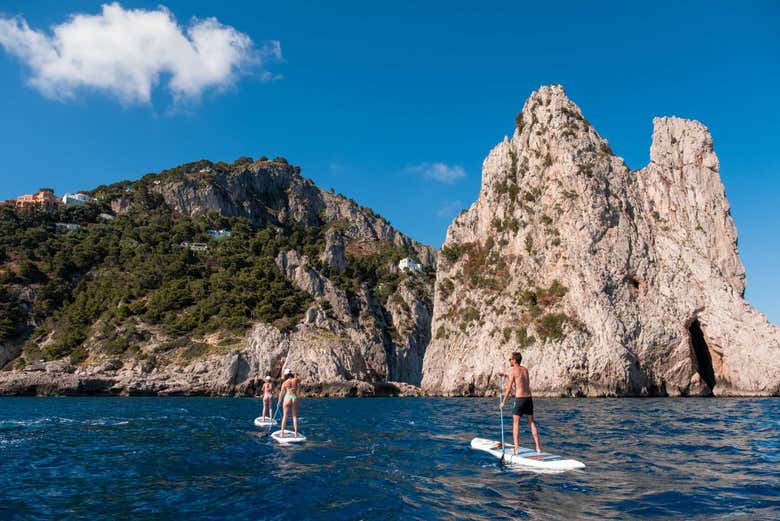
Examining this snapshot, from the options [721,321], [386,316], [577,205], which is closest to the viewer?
[721,321]

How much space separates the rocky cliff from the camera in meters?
70.5

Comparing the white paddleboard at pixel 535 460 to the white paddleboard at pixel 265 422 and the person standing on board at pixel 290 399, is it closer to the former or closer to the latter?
the person standing on board at pixel 290 399

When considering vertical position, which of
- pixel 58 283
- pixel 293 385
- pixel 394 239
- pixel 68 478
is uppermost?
pixel 394 239

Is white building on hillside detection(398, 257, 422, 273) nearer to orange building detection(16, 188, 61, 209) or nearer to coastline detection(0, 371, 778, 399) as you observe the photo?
coastline detection(0, 371, 778, 399)

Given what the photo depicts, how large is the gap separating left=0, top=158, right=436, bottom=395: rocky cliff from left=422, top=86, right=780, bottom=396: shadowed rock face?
19920mm

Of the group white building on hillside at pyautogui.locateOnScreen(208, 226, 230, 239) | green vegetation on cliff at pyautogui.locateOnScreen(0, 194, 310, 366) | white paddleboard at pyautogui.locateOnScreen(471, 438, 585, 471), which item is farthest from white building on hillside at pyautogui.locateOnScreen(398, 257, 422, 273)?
white paddleboard at pyautogui.locateOnScreen(471, 438, 585, 471)

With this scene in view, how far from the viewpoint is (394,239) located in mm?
159875

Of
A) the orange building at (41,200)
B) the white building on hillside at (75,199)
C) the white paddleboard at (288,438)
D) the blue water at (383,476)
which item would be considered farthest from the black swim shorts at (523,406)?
the white building on hillside at (75,199)

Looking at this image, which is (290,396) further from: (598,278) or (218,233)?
(218,233)

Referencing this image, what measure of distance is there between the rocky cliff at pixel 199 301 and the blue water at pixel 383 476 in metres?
51.2

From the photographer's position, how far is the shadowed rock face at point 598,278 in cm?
5619

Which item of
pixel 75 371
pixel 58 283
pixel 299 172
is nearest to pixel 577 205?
pixel 75 371

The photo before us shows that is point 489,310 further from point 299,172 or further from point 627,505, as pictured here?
point 299,172

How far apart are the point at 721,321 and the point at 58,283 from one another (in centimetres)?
9831
